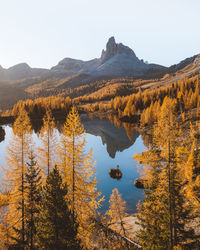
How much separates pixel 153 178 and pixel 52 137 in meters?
12.3

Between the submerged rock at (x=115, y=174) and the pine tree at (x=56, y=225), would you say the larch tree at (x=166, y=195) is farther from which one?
the submerged rock at (x=115, y=174)

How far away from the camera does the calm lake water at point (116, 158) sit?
1288 inches

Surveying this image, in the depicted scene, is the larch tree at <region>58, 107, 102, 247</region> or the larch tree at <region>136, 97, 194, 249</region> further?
the larch tree at <region>136, 97, 194, 249</region>

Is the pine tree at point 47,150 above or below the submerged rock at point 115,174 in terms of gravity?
above

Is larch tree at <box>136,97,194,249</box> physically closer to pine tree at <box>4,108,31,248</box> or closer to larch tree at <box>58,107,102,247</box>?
larch tree at <box>58,107,102,247</box>

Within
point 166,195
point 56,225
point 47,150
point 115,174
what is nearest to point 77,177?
point 56,225

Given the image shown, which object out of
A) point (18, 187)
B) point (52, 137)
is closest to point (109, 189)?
point (52, 137)

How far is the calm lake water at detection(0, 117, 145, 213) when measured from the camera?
3272 cm

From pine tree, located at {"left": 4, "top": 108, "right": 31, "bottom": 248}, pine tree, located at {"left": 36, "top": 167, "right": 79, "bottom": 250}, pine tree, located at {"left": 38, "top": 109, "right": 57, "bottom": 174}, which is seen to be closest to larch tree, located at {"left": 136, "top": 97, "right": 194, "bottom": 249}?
pine tree, located at {"left": 36, "top": 167, "right": 79, "bottom": 250}

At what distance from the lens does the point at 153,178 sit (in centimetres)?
1581

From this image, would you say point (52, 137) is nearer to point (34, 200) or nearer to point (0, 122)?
point (34, 200)

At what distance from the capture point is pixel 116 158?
177 feet

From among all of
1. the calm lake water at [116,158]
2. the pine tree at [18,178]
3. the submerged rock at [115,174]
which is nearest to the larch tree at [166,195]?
the pine tree at [18,178]

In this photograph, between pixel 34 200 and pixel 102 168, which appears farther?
pixel 102 168
